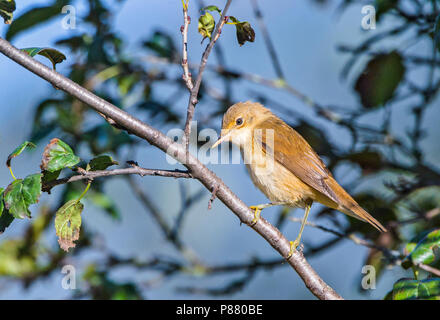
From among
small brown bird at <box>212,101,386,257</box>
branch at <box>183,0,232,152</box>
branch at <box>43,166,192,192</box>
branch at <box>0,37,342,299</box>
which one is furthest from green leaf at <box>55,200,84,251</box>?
small brown bird at <box>212,101,386,257</box>

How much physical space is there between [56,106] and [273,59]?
52.7 inches

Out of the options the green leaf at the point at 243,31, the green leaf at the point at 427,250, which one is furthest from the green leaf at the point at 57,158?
the green leaf at the point at 427,250

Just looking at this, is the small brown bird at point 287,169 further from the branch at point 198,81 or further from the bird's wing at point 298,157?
the branch at point 198,81

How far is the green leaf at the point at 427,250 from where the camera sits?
2252mm

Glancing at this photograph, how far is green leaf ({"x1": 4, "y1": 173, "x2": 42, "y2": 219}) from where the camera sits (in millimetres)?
1740

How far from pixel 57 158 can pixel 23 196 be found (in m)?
0.17

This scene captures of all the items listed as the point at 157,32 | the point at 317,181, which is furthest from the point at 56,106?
the point at 317,181

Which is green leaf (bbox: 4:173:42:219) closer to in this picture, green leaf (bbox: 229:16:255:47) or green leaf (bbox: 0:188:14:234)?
green leaf (bbox: 0:188:14:234)

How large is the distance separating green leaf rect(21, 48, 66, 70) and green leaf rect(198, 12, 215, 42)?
533 mm

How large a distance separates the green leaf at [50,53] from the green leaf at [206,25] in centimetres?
53

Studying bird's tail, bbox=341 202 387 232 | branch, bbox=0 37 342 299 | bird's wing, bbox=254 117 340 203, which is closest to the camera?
branch, bbox=0 37 342 299

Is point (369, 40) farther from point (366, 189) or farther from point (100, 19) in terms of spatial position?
point (100, 19)

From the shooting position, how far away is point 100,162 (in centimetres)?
192
